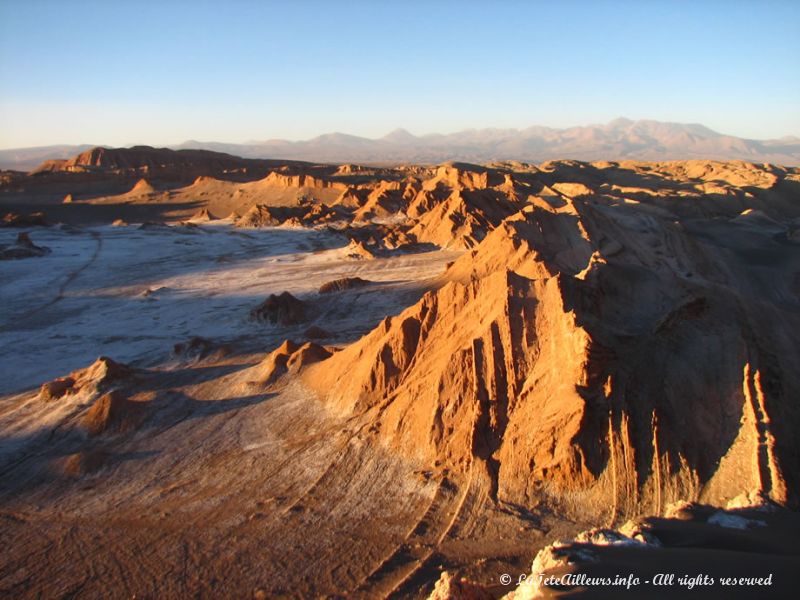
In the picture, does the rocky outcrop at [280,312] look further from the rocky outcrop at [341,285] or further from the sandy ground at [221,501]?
the rocky outcrop at [341,285]

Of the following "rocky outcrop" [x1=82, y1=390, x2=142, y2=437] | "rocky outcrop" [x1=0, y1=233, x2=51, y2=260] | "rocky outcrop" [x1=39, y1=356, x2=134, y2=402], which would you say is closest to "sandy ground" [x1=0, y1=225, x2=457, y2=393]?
"rocky outcrop" [x1=0, y1=233, x2=51, y2=260]

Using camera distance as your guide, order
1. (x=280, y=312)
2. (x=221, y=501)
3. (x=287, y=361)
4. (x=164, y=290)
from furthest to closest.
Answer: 1. (x=164, y=290)
2. (x=280, y=312)
3. (x=287, y=361)
4. (x=221, y=501)

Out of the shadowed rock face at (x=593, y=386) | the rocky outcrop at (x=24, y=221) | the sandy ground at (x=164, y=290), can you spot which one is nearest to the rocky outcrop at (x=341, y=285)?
the sandy ground at (x=164, y=290)

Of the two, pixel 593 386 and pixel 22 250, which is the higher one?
pixel 593 386

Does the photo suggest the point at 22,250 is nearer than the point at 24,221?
Yes

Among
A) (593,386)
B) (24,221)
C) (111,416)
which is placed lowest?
(111,416)

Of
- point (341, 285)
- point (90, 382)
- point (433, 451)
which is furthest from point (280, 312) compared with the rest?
point (433, 451)

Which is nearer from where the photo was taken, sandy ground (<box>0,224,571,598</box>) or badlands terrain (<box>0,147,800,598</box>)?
badlands terrain (<box>0,147,800,598</box>)

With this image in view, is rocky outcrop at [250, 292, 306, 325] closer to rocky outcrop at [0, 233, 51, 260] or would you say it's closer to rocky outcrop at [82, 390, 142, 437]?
rocky outcrop at [82, 390, 142, 437]

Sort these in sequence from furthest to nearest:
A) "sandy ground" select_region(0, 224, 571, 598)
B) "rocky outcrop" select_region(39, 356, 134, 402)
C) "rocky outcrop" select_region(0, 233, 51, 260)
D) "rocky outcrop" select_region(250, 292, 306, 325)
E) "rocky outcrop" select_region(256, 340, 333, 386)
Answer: "rocky outcrop" select_region(0, 233, 51, 260)
"rocky outcrop" select_region(250, 292, 306, 325)
"rocky outcrop" select_region(39, 356, 134, 402)
"rocky outcrop" select_region(256, 340, 333, 386)
"sandy ground" select_region(0, 224, 571, 598)

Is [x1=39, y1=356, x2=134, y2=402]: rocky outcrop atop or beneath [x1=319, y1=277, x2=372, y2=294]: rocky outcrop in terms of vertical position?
beneath

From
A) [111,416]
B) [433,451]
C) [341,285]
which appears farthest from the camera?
[341,285]

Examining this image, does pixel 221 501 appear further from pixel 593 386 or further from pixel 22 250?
pixel 22 250

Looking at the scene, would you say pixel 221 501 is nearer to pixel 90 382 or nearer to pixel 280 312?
pixel 90 382
